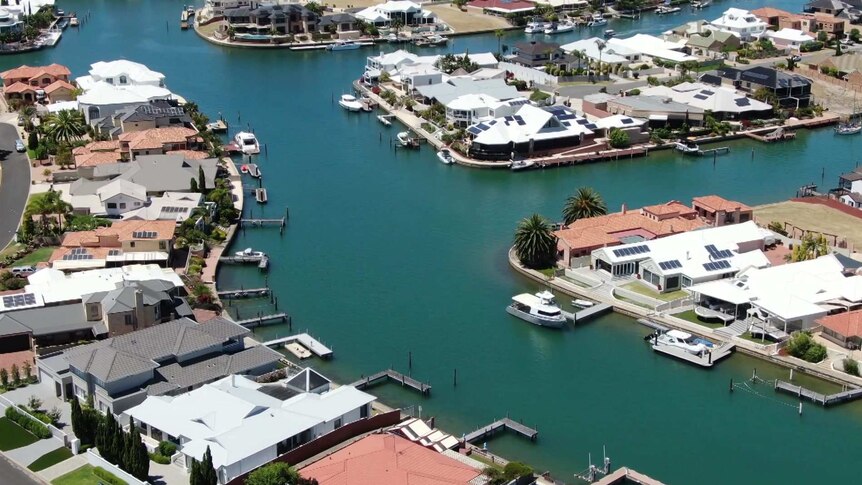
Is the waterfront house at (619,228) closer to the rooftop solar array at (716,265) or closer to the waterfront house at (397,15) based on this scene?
the rooftop solar array at (716,265)

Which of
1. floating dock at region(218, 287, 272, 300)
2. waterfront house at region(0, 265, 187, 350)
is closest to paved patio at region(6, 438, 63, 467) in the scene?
waterfront house at region(0, 265, 187, 350)

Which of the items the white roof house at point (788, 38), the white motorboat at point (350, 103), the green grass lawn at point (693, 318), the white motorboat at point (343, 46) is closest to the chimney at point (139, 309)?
the green grass lawn at point (693, 318)

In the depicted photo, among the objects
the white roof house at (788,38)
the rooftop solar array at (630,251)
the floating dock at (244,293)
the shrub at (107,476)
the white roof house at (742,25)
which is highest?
the white roof house at (742,25)

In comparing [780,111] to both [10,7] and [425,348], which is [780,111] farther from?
[10,7]

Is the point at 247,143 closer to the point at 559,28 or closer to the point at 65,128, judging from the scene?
the point at 65,128

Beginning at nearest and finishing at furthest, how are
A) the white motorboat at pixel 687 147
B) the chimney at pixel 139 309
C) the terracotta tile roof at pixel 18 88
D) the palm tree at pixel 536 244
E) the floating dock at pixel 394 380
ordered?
the floating dock at pixel 394 380 < the chimney at pixel 139 309 < the palm tree at pixel 536 244 < the white motorboat at pixel 687 147 < the terracotta tile roof at pixel 18 88

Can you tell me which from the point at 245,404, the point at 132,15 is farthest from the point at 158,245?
the point at 132,15

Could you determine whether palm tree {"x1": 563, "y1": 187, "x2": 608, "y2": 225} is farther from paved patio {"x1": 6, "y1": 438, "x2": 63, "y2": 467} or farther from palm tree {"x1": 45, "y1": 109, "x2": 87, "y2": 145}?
palm tree {"x1": 45, "y1": 109, "x2": 87, "y2": 145}
